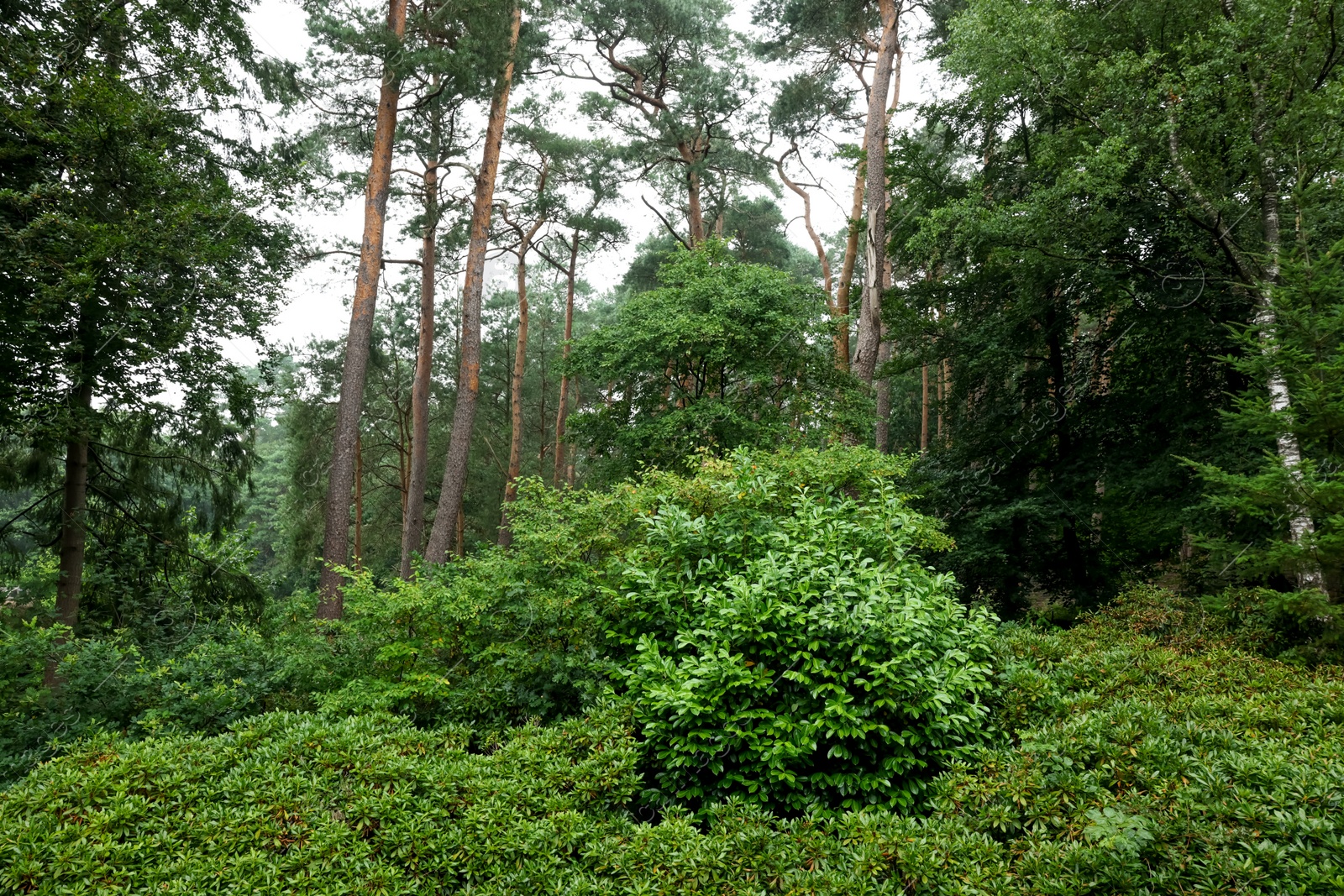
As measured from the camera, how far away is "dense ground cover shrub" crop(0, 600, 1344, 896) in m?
2.48

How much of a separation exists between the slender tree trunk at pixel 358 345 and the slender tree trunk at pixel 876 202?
24.3 feet

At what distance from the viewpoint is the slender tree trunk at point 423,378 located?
45.1 ft

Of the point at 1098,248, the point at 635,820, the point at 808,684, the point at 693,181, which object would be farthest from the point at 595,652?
the point at 693,181

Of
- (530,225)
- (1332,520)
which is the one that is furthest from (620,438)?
(530,225)

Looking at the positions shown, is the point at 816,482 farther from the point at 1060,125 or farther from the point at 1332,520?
the point at 1060,125

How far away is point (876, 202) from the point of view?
10711 millimetres

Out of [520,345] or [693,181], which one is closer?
[693,181]

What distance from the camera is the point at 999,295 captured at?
425 inches

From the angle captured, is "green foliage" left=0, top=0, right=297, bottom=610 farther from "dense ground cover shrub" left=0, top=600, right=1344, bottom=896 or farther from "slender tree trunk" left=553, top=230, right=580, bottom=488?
"slender tree trunk" left=553, top=230, right=580, bottom=488

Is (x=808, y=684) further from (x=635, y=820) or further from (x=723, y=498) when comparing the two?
(x=723, y=498)

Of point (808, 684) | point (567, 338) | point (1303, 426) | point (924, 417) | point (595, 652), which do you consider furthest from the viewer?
point (924, 417)

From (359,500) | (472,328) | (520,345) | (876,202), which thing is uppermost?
(876,202)

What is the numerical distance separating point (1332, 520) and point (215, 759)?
23.2 ft

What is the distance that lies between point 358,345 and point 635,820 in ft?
27.0
